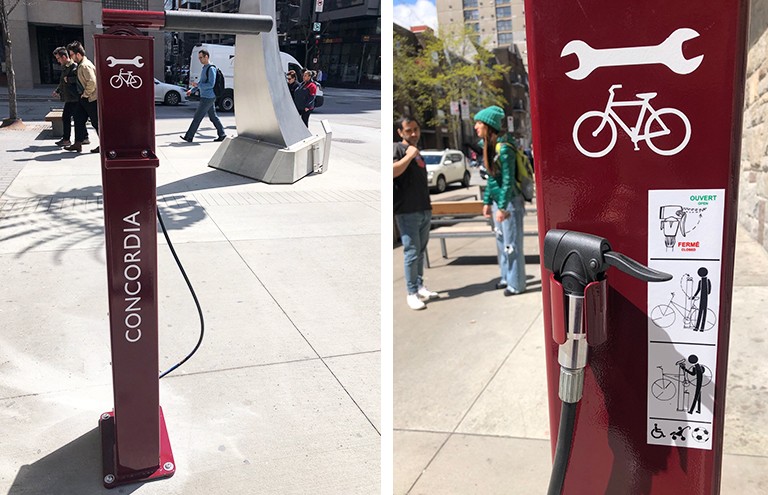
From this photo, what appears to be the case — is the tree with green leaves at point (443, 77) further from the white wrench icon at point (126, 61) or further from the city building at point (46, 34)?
the white wrench icon at point (126, 61)

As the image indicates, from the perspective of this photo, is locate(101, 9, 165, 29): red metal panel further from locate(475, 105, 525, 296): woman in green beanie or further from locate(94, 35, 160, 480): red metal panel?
locate(475, 105, 525, 296): woman in green beanie

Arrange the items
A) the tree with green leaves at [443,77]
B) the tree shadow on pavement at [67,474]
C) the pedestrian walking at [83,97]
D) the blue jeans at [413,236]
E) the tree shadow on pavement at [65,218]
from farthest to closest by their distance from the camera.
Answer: the tree with green leaves at [443,77]
the pedestrian walking at [83,97]
the tree shadow on pavement at [65,218]
the blue jeans at [413,236]
the tree shadow on pavement at [67,474]

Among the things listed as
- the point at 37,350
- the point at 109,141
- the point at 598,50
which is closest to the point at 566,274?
the point at 598,50

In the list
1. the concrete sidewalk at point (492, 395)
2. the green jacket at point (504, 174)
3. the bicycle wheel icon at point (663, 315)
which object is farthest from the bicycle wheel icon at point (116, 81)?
the green jacket at point (504, 174)

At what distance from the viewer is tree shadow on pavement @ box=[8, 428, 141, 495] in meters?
2.77

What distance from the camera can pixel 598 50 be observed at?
5.61 ft

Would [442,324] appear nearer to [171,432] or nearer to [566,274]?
[171,432]

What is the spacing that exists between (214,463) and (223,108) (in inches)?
746

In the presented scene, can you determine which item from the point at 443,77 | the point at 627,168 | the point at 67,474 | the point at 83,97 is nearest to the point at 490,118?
the point at 67,474

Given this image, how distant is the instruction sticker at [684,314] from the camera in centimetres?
174

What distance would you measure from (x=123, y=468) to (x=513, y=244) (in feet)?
12.8

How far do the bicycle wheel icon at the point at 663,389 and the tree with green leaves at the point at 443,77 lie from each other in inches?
1399

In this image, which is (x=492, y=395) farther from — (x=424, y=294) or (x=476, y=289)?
(x=476, y=289)

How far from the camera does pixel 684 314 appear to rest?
1.80 meters
